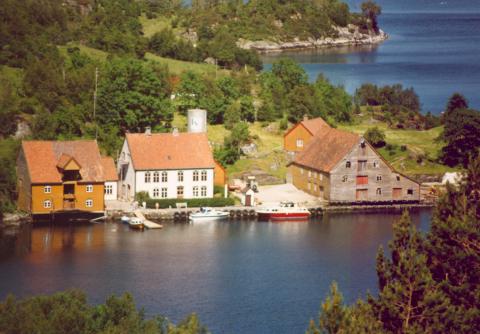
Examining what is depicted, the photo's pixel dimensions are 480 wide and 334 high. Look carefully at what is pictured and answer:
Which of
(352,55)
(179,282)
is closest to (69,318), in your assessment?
(179,282)

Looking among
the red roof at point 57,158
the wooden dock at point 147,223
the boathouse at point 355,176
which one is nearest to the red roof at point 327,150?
the boathouse at point 355,176

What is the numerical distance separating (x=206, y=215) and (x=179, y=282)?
48.4 feet

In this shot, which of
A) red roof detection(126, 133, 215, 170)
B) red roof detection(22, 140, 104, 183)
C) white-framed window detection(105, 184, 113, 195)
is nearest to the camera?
red roof detection(22, 140, 104, 183)

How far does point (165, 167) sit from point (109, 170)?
3.48 metres

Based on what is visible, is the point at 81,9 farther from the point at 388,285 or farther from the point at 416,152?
the point at 388,285

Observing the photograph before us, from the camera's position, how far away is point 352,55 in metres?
183

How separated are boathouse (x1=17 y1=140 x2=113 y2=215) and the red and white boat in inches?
374

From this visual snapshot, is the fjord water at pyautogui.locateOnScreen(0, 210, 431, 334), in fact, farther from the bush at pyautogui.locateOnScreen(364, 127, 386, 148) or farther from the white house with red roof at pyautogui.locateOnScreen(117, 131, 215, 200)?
the bush at pyautogui.locateOnScreen(364, 127, 386, 148)

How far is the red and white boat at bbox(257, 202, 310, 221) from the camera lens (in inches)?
2640

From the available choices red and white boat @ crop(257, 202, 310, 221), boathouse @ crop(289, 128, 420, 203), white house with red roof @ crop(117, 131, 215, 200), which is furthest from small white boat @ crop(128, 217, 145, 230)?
boathouse @ crop(289, 128, 420, 203)

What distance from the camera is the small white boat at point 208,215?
66125mm

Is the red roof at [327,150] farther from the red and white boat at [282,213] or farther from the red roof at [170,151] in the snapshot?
the red roof at [170,151]

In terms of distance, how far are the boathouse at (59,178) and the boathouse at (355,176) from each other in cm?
1419

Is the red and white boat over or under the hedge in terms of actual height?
under
